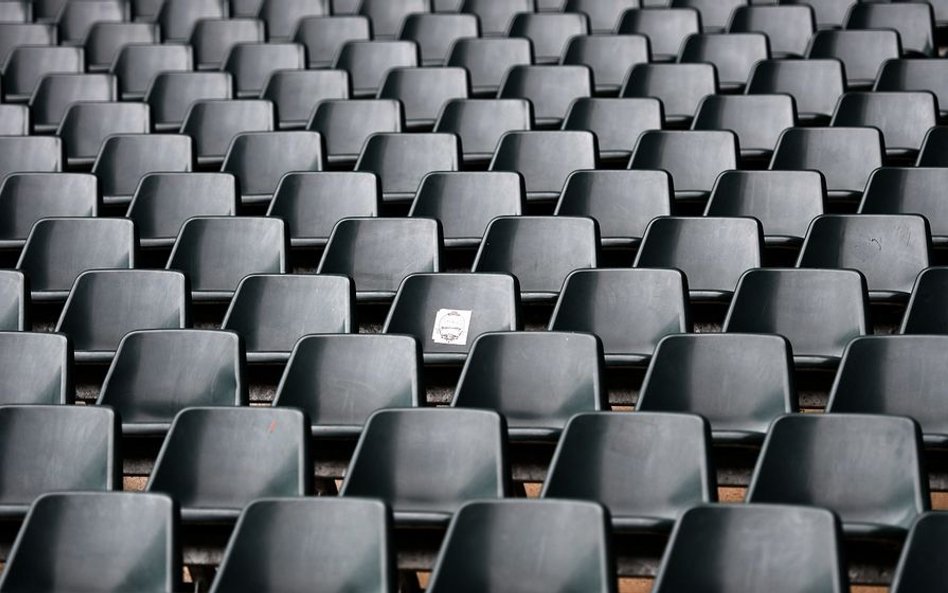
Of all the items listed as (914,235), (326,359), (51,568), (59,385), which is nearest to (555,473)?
(326,359)

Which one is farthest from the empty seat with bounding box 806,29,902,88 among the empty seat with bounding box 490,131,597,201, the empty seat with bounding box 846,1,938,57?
the empty seat with bounding box 490,131,597,201

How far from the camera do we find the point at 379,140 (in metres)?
3.12

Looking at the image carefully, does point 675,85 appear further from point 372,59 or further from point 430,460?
point 430,460

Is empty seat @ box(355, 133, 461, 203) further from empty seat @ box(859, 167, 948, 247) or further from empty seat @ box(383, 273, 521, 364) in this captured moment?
empty seat @ box(859, 167, 948, 247)

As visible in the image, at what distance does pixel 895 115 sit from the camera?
3.12 meters

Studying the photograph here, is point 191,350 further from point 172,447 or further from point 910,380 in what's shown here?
point 910,380

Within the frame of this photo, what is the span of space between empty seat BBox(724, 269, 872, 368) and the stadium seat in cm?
103

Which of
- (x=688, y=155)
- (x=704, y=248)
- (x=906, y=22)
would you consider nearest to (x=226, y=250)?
(x=704, y=248)

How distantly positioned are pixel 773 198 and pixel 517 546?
4.41 ft

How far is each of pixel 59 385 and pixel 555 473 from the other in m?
0.81

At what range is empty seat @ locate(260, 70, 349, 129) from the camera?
11.7ft

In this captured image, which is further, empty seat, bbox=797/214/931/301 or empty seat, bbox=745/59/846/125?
empty seat, bbox=745/59/846/125

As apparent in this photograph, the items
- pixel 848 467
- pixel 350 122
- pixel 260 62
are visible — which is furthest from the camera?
pixel 260 62

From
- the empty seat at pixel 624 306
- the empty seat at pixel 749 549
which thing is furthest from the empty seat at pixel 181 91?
the empty seat at pixel 749 549
